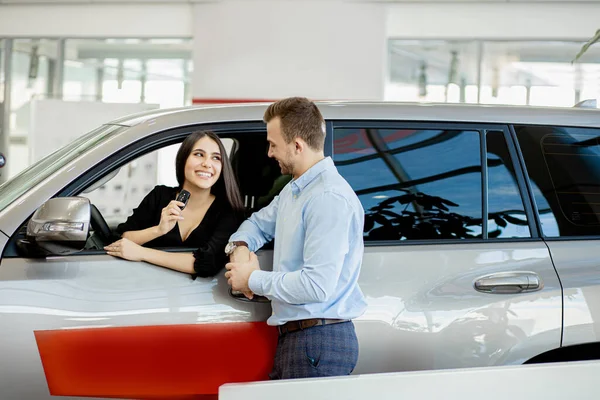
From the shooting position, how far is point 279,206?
2.55 metres

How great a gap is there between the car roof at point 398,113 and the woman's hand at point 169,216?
0.29 m

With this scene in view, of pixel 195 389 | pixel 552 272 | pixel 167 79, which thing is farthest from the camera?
pixel 167 79

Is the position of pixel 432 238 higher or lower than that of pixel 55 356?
higher

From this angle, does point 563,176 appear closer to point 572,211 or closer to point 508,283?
point 572,211

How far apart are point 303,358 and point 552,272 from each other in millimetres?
946

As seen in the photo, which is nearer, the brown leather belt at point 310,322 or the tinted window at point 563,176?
the brown leather belt at point 310,322

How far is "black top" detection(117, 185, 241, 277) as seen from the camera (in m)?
2.57

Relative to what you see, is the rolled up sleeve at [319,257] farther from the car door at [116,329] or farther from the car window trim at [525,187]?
the car window trim at [525,187]

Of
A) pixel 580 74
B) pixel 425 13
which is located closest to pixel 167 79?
pixel 425 13

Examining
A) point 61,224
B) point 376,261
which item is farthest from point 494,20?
point 61,224

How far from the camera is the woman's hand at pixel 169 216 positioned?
2.60 metres

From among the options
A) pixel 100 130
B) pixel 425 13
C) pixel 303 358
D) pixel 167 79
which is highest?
pixel 425 13

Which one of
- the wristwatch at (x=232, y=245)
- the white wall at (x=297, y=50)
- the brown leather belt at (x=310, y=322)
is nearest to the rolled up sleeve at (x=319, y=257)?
the brown leather belt at (x=310, y=322)

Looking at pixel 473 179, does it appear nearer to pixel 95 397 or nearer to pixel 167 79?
pixel 95 397
